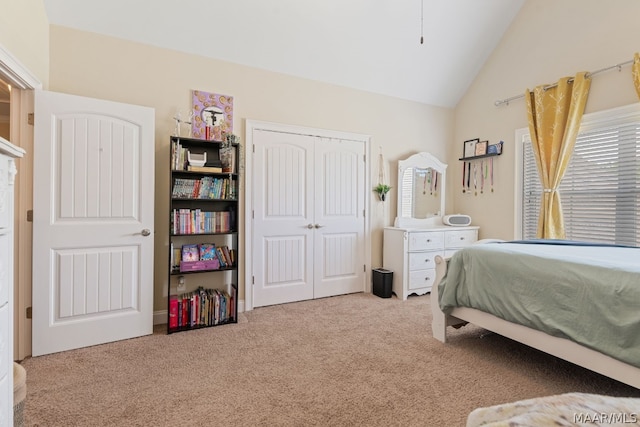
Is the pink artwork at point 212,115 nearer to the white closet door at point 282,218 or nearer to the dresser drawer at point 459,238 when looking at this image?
the white closet door at point 282,218

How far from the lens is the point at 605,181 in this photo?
312 centimetres

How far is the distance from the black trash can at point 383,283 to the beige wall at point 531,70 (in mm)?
1524

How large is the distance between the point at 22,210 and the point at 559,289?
3555 mm

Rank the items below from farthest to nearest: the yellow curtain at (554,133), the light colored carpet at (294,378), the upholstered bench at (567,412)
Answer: the yellow curtain at (554,133)
the light colored carpet at (294,378)
the upholstered bench at (567,412)

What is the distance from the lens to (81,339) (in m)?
2.39

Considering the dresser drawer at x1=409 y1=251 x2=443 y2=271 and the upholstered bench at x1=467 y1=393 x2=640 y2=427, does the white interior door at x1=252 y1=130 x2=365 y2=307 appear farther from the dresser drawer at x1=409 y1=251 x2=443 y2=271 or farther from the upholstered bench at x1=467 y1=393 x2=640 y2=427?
the upholstered bench at x1=467 y1=393 x2=640 y2=427

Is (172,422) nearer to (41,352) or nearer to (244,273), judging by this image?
(41,352)

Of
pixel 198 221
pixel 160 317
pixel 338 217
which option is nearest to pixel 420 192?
pixel 338 217

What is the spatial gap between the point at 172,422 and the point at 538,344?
2098 mm

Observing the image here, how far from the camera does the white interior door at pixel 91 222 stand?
2271 millimetres

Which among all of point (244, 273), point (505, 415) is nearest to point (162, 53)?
point (244, 273)

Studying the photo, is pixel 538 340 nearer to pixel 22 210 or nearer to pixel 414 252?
pixel 414 252

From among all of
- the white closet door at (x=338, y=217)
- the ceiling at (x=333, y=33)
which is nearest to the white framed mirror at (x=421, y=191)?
the white closet door at (x=338, y=217)

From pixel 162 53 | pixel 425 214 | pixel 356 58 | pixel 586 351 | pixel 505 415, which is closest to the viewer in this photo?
pixel 505 415
